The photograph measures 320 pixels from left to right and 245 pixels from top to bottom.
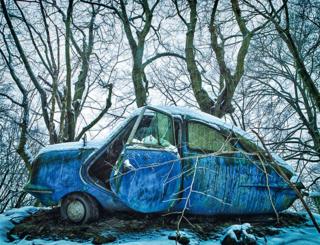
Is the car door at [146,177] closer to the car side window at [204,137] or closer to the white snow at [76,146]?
the car side window at [204,137]

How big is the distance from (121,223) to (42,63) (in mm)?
8752

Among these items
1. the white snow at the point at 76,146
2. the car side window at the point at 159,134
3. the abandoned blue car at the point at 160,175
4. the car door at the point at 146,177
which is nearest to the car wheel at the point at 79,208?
the abandoned blue car at the point at 160,175

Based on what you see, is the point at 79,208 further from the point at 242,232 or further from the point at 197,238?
the point at 242,232

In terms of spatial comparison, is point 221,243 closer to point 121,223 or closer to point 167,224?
point 167,224

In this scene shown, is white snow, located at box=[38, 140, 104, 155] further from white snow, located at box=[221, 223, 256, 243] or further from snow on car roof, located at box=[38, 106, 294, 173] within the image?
white snow, located at box=[221, 223, 256, 243]

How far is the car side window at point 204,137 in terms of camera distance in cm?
475

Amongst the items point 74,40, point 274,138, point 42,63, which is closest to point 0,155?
point 42,63

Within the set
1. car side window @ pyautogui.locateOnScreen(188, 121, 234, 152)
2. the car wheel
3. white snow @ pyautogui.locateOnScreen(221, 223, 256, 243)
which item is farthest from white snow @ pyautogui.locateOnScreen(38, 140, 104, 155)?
white snow @ pyautogui.locateOnScreen(221, 223, 256, 243)

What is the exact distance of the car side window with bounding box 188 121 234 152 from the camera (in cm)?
475

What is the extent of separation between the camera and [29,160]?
944 cm

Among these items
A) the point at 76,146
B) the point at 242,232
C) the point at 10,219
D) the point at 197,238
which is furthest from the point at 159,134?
the point at 10,219

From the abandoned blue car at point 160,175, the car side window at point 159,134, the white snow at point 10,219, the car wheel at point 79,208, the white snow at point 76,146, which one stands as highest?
the car side window at point 159,134

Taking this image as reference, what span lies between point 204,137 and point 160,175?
1.00 meters

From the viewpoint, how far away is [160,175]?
4293 millimetres
